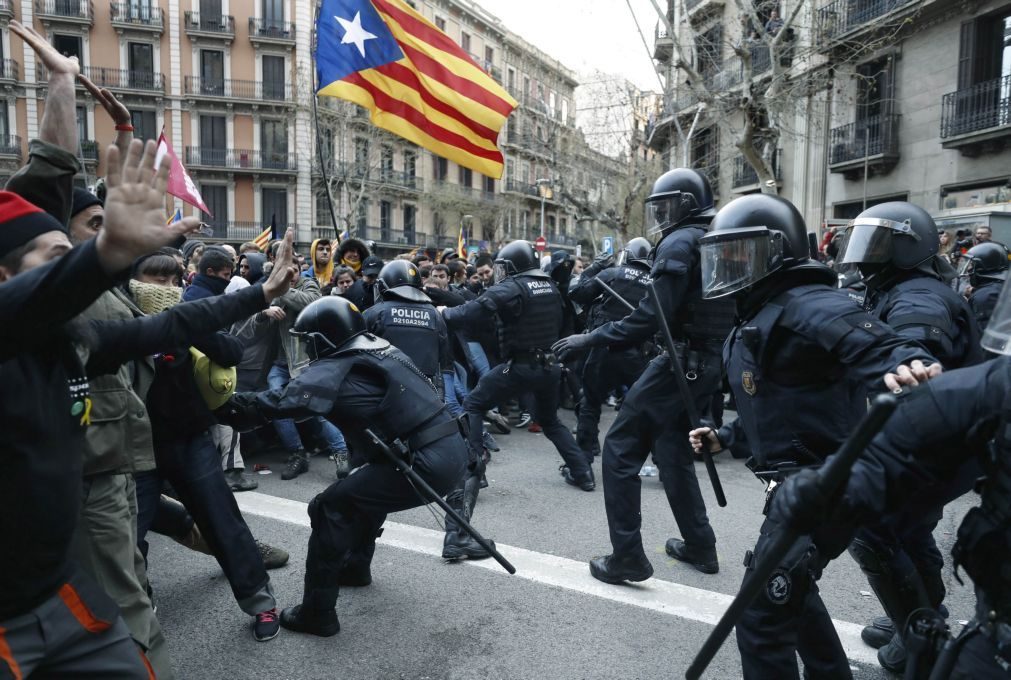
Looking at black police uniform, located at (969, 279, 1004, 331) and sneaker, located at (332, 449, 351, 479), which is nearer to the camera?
black police uniform, located at (969, 279, 1004, 331)

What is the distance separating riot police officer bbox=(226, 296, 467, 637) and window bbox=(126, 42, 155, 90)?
129 ft

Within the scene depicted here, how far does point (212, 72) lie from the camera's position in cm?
3803

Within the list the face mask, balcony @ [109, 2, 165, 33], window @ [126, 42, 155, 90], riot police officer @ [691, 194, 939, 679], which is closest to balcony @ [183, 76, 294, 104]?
window @ [126, 42, 155, 90]

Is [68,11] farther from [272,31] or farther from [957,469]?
[957,469]


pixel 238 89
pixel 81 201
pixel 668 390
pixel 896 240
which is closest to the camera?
pixel 81 201

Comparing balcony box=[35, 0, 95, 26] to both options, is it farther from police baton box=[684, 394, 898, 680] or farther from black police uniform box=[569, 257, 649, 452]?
police baton box=[684, 394, 898, 680]

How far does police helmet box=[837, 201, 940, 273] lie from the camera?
362cm

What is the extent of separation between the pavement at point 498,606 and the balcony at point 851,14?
1563 cm

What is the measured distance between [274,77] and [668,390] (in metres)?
39.6

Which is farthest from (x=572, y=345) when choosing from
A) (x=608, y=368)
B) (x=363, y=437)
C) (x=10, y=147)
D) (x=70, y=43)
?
(x=70, y=43)

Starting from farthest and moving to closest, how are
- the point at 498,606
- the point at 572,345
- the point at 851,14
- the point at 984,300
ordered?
1. the point at 851,14
2. the point at 984,300
3. the point at 572,345
4. the point at 498,606

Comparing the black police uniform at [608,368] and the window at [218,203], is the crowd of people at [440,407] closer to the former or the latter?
the black police uniform at [608,368]

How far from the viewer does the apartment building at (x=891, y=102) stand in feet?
51.2

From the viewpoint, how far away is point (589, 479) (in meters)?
5.96
